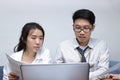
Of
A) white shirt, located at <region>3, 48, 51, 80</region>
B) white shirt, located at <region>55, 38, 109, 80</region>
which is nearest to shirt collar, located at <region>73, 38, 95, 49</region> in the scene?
white shirt, located at <region>55, 38, 109, 80</region>

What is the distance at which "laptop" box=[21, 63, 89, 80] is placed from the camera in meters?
1.33

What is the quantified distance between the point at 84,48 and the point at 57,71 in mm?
765

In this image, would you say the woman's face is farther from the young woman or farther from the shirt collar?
the shirt collar

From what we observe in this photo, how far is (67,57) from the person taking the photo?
6.74ft

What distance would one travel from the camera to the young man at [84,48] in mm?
1922

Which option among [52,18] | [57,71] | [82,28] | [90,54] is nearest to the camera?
[57,71]

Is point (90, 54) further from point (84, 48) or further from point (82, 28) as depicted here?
point (82, 28)

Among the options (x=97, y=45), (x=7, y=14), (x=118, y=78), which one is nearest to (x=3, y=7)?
(x=7, y=14)

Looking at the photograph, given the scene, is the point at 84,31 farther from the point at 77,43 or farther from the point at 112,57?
the point at 112,57

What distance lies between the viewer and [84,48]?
206 cm

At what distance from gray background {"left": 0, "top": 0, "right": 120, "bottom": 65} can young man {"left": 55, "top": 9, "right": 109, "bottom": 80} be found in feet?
1.17

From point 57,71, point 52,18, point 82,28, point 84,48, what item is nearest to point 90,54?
point 84,48

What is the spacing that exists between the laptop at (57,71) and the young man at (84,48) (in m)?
0.60

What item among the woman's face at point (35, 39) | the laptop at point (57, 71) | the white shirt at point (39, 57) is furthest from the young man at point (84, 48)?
the laptop at point (57, 71)
